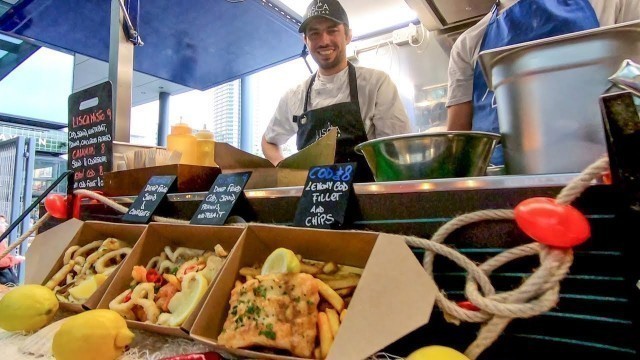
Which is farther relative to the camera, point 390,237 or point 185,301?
point 185,301

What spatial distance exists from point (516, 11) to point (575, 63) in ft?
2.91

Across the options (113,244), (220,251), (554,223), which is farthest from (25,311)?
(554,223)

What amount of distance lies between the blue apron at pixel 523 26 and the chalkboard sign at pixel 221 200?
913 millimetres

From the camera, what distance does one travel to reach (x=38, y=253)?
111 centimetres

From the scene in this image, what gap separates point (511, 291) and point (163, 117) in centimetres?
616

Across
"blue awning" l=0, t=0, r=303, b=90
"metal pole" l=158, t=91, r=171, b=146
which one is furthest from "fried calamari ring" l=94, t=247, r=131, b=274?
"metal pole" l=158, t=91, r=171, b=146

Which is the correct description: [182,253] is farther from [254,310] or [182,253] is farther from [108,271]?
[254,310]

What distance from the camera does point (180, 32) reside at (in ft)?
8.70

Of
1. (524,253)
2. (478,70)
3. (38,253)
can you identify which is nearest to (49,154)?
(38,253)

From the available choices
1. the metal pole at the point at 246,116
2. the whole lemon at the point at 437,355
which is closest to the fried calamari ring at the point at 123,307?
the whole lemon at the point at 437,355

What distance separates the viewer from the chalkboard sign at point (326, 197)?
0.74 m

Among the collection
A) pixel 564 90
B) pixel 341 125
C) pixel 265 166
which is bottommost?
pixel 265 166

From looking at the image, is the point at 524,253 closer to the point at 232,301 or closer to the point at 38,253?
the point at 232,301

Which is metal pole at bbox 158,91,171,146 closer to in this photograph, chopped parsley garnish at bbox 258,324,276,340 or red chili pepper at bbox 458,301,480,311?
chopped parsley garnish at bbox 258,324,276,340
